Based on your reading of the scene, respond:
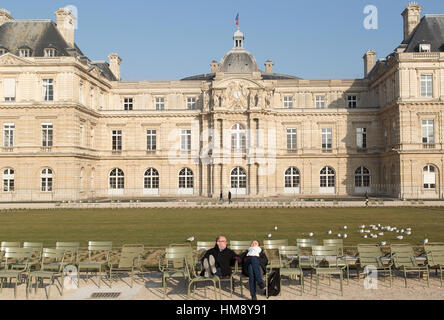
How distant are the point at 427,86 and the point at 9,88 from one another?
4170cm

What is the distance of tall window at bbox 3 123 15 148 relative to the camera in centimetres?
4294

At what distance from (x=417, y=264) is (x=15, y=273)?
34.9 ft

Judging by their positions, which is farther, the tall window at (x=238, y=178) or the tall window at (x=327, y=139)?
the tall window at (x=327, y=139)

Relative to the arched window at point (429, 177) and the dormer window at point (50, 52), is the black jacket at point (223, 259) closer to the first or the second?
the arched window at point (429, 177)

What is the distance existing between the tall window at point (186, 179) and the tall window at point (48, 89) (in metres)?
16.3

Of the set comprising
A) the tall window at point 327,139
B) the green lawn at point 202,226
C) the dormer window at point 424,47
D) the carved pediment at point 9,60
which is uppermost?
the dormer window at point 424,47

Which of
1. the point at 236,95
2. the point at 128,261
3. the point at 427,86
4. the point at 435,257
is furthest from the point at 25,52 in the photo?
the point at 435,257

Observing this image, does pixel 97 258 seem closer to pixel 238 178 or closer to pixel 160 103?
pixel 238 178

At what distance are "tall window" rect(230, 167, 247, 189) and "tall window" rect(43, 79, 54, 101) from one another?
20669mm

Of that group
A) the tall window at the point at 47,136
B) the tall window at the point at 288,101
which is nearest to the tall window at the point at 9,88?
the tall window at the point at 47,136

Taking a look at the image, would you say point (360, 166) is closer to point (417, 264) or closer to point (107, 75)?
point (107, 75)

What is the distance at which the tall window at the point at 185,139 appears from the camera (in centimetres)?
4966

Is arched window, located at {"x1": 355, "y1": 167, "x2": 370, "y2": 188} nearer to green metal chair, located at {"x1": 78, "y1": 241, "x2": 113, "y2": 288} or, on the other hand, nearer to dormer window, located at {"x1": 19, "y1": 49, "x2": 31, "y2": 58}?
dormer window, located at {"x1": 19, "y1": 49, "x2": 31, "y2": 58}

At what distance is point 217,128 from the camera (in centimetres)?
4744
